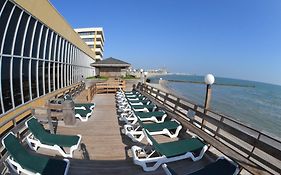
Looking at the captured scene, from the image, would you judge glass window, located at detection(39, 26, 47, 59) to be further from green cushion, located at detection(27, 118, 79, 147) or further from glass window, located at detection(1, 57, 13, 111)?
green cushion, located at detection(27, 118, 79, 147)

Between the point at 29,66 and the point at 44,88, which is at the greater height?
the point at 29,66

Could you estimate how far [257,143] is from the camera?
3416 millimetres

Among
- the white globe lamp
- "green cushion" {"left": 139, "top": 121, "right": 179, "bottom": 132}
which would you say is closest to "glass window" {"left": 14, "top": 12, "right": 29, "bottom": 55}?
"green cushion" {"left": 139, "top": 121, "right": 179, "bottom": 132}

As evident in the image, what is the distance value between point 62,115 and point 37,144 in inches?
84.5

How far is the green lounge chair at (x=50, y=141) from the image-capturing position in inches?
163

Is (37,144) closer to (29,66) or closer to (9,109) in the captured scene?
(9,109)

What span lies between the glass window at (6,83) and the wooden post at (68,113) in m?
2.18

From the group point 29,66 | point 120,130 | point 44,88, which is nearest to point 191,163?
point 120,130

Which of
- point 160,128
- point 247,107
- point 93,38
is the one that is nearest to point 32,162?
point 160,128

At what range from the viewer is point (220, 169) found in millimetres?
3172

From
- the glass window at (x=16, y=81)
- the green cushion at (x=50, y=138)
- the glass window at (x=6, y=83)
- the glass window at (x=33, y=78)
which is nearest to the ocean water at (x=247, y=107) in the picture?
the green cushion at (x=50, y=138)

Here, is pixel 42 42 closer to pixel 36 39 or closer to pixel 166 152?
pixel 36 39

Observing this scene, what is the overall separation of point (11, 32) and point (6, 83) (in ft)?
6.37

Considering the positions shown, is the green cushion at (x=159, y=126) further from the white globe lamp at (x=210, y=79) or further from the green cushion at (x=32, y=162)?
the green cushion at (x=32, y=162)
